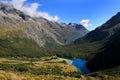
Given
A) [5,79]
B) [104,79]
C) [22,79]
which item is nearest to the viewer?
[5,79]

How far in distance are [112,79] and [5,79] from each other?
361 feet

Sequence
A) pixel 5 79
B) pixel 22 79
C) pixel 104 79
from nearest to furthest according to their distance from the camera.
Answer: pixel 5 79 → pixel 22 79 → pixel 104 79

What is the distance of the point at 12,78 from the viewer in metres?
68.2

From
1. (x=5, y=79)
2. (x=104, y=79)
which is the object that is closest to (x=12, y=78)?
(x=5, y=79)

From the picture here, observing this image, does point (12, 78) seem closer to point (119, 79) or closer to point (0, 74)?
point (0, 74)

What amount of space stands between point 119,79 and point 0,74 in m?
112

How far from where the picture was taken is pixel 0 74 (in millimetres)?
68625

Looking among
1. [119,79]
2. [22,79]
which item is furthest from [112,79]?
[22,79]

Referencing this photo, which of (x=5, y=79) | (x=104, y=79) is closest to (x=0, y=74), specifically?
(x=5, y=79)

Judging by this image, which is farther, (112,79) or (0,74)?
(112,79)

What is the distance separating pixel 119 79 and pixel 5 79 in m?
113

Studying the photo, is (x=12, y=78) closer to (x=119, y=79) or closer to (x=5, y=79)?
(x=5, y=79)

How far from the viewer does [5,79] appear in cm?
6606

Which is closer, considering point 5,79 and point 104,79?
point 5,79
